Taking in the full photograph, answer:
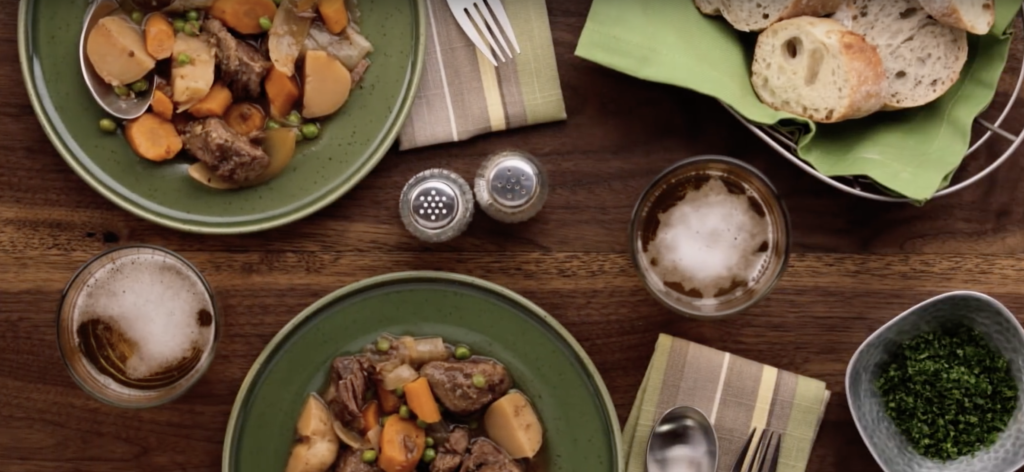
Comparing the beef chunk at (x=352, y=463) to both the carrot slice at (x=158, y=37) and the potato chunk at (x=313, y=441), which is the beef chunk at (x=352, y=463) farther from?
the carrot slice at (x=158, y=37)

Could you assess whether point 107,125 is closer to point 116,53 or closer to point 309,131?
point 116,53

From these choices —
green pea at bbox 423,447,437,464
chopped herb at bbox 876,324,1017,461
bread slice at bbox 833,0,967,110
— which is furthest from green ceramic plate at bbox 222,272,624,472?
bread slice at bbox 833,0,967,110

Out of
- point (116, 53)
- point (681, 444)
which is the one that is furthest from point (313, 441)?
point (116, 53)

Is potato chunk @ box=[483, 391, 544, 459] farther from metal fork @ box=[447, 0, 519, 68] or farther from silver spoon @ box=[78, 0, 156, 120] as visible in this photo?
silver spoon @ box=[78, 0, 156, 120]

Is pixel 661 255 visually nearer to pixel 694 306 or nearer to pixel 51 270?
pixel 694 306

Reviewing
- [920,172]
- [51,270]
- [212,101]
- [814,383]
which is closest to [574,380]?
[814,383]

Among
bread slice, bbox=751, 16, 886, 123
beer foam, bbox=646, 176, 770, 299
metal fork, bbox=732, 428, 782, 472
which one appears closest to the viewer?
bread slice, bbox=751, 16, 886, 123
